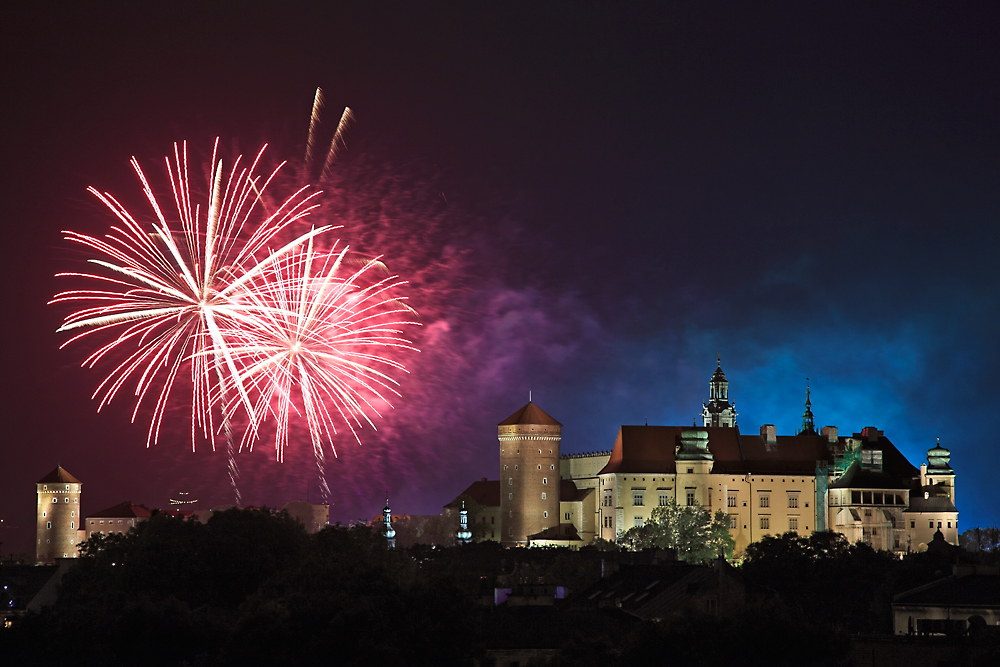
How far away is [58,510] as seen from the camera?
149375mm

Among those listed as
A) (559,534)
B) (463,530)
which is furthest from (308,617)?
(463,530)

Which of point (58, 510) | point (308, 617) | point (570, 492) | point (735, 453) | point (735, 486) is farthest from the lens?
point (58, 510)

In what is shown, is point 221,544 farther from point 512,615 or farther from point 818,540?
point 818,540

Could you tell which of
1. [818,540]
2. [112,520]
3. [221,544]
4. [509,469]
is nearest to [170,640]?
[221,544]

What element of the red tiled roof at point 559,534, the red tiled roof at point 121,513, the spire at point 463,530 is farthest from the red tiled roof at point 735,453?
the red tiled roof at point 121,513

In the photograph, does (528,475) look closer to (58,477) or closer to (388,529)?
(388,529)

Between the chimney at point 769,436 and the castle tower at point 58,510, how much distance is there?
64931mm

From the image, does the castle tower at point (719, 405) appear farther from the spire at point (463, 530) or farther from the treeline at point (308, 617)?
the treeline at point (308, 617)

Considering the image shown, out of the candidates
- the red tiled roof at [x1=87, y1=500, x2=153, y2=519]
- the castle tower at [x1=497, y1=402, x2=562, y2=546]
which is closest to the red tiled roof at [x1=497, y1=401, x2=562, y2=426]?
the castle tower at [x1=497, y1=402, x2=562, y2=546]

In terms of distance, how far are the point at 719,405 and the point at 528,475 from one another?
3290 cm

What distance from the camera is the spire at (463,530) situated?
13562cm

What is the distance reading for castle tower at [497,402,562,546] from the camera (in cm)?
12769

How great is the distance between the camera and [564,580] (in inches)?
3455

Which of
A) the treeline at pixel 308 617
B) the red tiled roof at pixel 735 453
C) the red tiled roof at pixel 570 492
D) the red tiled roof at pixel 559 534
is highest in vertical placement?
the red tiled roof at pixel 735 453
